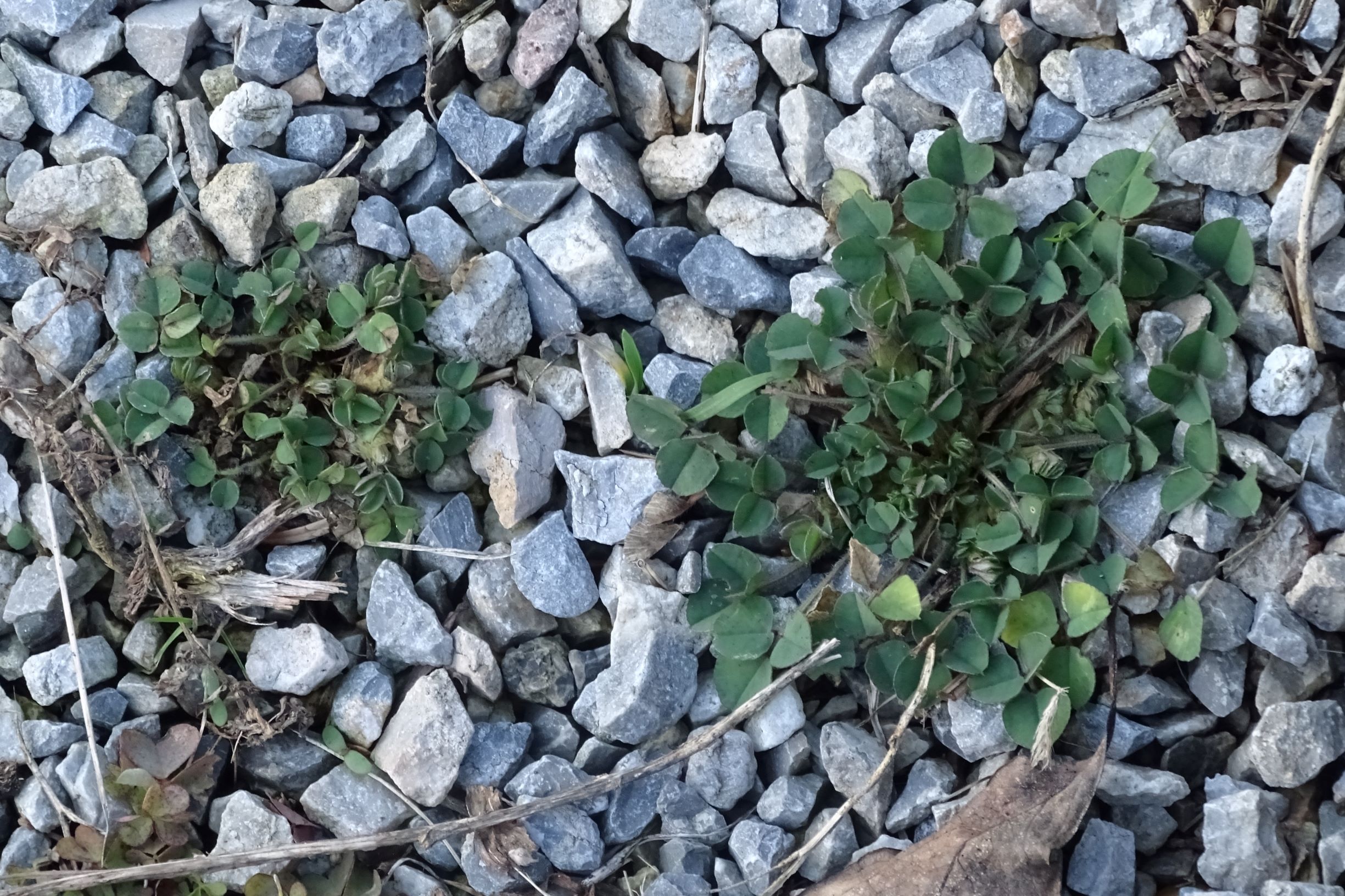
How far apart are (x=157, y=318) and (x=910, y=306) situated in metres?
1.43

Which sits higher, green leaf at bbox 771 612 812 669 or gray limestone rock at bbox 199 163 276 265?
gray limestone rock at bbox 199 163 276 265

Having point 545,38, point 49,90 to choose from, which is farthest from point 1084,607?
point 49,90

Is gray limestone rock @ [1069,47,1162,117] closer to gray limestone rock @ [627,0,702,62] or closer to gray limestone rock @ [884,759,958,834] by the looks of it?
gray limestone rock @ [627,0,702,62]

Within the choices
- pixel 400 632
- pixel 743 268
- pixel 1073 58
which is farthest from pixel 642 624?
pixel 1073 58

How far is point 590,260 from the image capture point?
7.81 feet

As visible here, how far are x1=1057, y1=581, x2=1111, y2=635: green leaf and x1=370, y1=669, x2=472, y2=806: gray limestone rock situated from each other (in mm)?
1060

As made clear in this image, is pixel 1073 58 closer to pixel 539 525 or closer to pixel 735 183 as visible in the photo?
pixel 735 183

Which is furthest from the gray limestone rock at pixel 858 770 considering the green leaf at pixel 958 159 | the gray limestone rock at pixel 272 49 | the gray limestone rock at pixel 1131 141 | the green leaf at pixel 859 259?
the gray limestone rock at pixel 272 49

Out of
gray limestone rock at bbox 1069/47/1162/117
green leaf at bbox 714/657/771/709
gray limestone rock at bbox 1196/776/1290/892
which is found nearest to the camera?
gray limestone rock at bbox 1196/776/1290/892

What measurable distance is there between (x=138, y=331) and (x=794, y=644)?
1360mm

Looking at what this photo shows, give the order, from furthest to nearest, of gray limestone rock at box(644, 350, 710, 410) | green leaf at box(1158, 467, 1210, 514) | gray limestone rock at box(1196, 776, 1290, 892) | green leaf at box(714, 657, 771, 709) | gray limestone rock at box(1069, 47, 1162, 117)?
gray limestone rock at box(644, 350, 710, 410), gray limestone rock at box(1069, 47, 1162, 117), green leaf at box(714, 657, 771, 709), green leaf at box(1158, 467, 1210, 514), gray limestone rock at box(1196, 776, 1290, 892)

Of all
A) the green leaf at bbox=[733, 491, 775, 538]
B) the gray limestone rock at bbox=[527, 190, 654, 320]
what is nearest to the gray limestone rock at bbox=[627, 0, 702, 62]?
the gray limestone rock at bbox=[527, 190, 654, 320]

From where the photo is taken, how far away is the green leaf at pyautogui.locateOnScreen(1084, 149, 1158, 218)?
6.95ft

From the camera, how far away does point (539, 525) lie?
2.31 m
